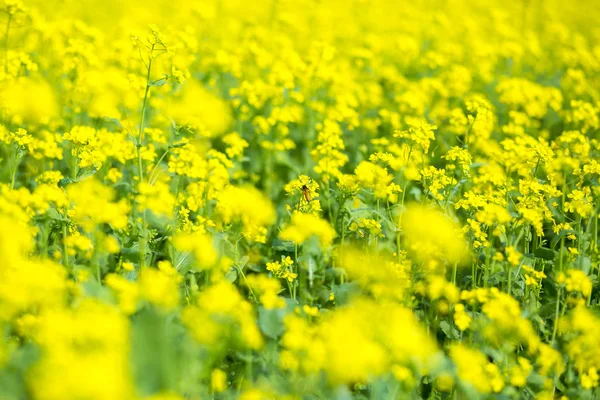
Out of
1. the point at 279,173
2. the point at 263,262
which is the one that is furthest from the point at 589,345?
the point at 279,173

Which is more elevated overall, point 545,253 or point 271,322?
point 545,253

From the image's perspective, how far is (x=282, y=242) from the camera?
3.99 m

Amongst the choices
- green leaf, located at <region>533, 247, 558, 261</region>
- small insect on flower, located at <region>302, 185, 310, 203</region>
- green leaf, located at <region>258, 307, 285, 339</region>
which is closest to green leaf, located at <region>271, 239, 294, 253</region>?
small insect on flower, located at <region>302, 185, 310, 203</region>

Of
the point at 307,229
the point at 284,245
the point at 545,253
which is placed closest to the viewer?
the point at 307,229

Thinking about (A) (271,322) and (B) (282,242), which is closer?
(A) (271,322)

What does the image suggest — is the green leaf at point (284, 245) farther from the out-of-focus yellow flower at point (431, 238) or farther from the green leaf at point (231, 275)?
the out-of-focus yellow flower at point (431, 238)

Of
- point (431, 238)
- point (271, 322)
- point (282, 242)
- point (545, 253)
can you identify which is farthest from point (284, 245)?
point (545, 253)

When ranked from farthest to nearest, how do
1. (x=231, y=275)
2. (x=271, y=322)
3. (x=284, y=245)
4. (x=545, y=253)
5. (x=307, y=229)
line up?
1. (x=284, y=245)
2. (x=545, y=253)
3. (x=231, y=275)
4. (x=307, y=229)
5. (x=271, y=322)

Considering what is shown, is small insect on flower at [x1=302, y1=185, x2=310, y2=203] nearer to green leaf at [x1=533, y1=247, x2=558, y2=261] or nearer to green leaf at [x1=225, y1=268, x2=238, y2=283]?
green leaf at [x1=225, y1=268, x2=238, y2=283]

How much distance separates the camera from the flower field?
2.51 metres

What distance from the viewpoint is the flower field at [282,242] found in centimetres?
251

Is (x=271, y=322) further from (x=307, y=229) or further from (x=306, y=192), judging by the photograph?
(x=306, y=192)

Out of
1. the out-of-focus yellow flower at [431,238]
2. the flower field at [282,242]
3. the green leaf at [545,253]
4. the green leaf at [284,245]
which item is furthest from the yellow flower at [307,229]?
the green leaf at [545,253]

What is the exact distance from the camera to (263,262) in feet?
13.9
